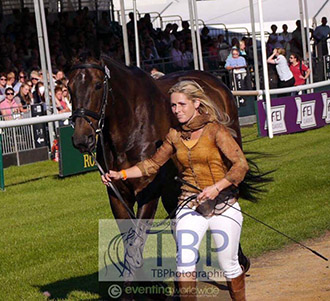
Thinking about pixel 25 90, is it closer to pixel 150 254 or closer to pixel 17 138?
pixel 17 138

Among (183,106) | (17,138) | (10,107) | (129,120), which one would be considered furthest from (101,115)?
(10,107)

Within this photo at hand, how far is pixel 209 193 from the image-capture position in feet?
17.7

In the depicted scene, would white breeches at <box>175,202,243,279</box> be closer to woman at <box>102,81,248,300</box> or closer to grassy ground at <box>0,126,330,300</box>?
woman at <box>102,81,248,300</box>

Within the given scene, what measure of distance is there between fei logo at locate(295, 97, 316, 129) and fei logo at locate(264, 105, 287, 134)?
0.60 m

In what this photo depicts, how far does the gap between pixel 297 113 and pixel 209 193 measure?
46.8ft

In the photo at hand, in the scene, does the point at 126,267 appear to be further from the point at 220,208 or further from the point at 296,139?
the point at 296,139

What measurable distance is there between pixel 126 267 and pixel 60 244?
3.07 metres

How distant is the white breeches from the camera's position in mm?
5535

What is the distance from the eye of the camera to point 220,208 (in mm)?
5609

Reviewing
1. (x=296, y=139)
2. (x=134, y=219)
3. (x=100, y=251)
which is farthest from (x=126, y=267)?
(x=296, y=139)

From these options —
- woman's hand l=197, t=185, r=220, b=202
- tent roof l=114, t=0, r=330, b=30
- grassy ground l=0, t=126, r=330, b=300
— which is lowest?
grassy ground l=0, t=126, r=330, b=300

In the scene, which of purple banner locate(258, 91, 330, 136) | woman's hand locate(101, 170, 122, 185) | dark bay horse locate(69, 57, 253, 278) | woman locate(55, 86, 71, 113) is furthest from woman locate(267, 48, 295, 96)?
woman's hand locate(101, 170, 122, 185)

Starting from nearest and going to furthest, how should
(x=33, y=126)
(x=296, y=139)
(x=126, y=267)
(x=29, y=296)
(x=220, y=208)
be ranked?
(x=220, y=208), (x=126, y=267), (x=29, y=296), (x=33, y=126), (x=296, y=139)

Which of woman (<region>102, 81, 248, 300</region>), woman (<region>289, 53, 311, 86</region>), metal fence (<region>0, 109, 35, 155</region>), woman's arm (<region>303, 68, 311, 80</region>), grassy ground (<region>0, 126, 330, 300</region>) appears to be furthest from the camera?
woman's arm (<region>303, 68, 311, 80</region>)
